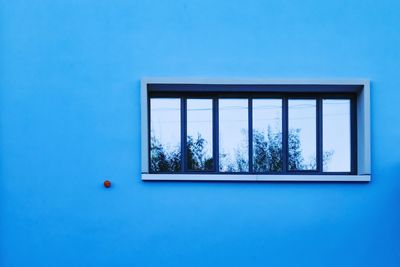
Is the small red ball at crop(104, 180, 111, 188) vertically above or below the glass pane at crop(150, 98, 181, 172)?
below

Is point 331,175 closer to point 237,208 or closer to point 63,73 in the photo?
point 237,208

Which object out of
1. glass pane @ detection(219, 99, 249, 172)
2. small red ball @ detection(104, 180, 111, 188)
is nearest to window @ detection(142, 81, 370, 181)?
glass pane @ detection(219, 99, 249, 172)

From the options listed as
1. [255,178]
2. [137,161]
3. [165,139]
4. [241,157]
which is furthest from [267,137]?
[137,161]

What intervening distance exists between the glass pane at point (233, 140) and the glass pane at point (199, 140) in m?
0.15

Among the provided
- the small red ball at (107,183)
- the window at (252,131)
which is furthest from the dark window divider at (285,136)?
the small red ball at (107,183)

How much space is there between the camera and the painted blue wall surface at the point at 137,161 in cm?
461

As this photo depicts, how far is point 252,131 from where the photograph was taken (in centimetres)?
489

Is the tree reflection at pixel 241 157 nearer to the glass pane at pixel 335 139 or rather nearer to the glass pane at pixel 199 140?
the glass pane at pixel 199 140

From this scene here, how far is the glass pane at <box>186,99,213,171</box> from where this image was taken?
4.88 m

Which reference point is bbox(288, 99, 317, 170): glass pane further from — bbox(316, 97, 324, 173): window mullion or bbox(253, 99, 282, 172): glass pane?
bbox(253, 99, 282, 172): glass pane

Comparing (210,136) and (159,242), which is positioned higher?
(210,136)

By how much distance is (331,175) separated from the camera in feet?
15.2

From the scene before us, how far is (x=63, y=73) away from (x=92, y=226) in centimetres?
186

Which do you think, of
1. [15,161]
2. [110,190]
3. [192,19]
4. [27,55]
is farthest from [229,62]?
[15,161]
